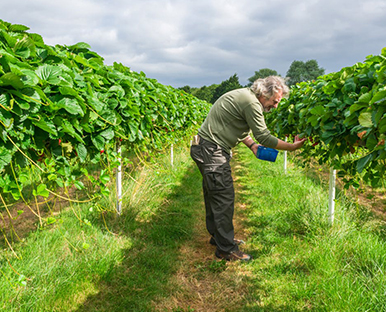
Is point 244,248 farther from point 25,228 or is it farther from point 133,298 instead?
point 25,228

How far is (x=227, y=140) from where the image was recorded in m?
3.23

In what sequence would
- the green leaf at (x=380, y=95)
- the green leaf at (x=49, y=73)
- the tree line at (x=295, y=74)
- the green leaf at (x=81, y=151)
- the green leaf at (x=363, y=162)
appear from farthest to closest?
1. the tree line at (x=295, y=74)
2. the green leaf at (x=81, y=151)
3. the green leaf at (x=49, y=73)
4. the green leaf at (x=363, y=162)
5. the green leaf at (x=380, y=95)

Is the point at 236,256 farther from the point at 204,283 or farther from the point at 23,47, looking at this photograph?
the point at 23,47

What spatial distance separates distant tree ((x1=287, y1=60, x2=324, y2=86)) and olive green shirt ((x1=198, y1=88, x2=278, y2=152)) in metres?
93.3

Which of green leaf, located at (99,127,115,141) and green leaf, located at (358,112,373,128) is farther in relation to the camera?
green leaf, located at (99,127,115,141)

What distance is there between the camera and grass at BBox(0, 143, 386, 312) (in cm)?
236

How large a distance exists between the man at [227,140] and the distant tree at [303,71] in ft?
306

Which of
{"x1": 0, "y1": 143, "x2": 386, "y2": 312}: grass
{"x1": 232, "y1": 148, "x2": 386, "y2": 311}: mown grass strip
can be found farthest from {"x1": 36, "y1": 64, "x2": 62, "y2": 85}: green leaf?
{"x1": 232, "y1": 148, "x2": 386, "y2": 311}: mown grass strip

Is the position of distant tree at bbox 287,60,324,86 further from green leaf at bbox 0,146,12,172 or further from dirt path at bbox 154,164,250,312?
green leaf at bbox 0,146,12,172

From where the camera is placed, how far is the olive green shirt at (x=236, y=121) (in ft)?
9.98

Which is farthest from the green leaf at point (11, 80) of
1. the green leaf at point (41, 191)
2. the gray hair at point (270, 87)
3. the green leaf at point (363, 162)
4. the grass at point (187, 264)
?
the gray hair at point (270, 87)

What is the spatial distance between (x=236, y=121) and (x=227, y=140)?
0.24 m

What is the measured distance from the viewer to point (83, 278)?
2.58 meters

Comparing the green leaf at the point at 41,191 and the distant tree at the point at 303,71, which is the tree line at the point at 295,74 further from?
the green leaf at the point at 41,191
